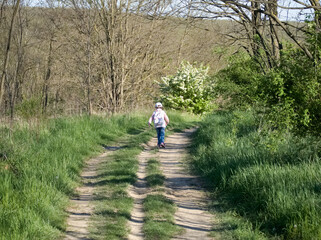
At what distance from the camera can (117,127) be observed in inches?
656

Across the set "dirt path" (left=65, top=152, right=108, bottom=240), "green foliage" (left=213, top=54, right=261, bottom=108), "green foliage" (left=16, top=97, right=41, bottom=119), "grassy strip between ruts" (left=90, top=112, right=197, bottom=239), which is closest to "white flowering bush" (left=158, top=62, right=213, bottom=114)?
"green foliage" (left=213, top=54, right=261, bottom=108)

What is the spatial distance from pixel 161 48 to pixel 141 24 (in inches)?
149

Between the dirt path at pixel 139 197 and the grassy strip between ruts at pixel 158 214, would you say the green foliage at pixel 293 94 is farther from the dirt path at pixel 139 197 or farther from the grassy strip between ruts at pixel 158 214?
the dirt path at pixel 139 197

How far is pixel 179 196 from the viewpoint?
8.48 meters

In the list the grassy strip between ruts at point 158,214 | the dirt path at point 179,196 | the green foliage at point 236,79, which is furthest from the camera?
the green foliage at point 236,79

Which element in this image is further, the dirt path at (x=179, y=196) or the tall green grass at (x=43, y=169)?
the dirt path at (x=179, y=196)

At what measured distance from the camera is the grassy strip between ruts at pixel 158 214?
626cm

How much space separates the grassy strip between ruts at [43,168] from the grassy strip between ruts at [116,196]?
0.51 m

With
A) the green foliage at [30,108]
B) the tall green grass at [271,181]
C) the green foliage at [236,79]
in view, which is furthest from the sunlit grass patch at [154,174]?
the green foliage at [236,79]

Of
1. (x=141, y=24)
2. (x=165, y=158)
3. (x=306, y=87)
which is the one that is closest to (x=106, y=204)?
(x=306, y=87)

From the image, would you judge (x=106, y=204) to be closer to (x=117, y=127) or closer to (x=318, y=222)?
(x=318, y=222)

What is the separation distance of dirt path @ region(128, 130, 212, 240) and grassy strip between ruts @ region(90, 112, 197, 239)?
161 millimetres

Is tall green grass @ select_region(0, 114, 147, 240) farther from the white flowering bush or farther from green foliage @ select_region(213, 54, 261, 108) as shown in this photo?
the white flowering bush

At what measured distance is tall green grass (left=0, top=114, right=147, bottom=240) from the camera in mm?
6141
